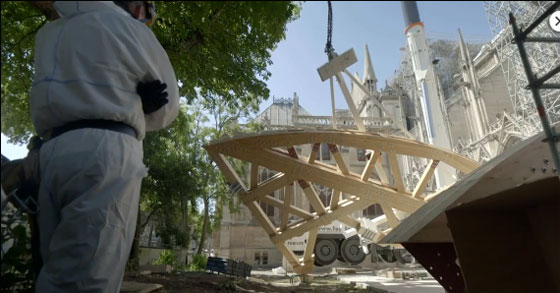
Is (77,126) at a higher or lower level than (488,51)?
lower

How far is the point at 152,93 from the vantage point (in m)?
1.92

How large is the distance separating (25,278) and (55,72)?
4.47ft

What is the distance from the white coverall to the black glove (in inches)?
1.7

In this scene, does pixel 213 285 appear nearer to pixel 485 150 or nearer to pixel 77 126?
pixel 77 126

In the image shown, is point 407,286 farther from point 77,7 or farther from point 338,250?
point 338,250

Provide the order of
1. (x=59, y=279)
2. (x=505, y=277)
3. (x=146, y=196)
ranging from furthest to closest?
(x=146, y=196), (x=505, y=277), (x=59, y=279)

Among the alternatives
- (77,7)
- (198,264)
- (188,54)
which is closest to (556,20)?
(77,7)

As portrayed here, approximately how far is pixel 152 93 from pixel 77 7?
0.61 metres

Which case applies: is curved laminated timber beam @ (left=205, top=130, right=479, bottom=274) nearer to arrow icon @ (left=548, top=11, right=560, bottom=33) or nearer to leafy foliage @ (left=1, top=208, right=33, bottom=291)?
arrow icon @ (left=548, top=11, right=560, bottom=33)

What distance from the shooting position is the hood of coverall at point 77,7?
5.84 ft

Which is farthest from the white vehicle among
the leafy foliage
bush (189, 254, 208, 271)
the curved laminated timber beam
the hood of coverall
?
the hood of coverall

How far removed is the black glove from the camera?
1.91m

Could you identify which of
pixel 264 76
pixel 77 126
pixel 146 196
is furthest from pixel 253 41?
pixel 146 196

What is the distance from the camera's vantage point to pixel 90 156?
1635mm
